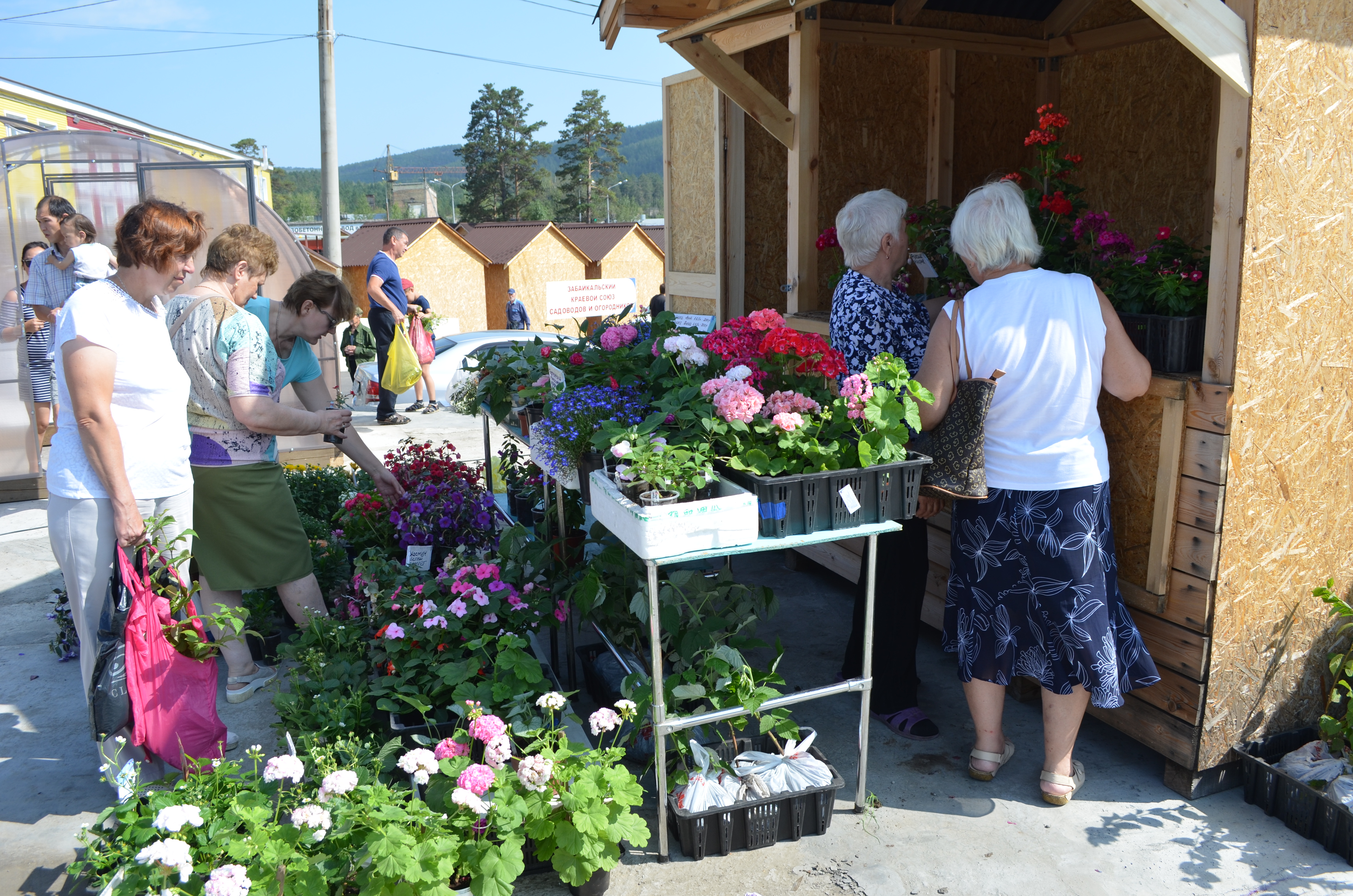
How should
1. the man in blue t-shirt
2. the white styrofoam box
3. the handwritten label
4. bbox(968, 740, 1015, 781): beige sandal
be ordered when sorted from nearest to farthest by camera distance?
the white styrofoam box < bbox(968, 740, 1015, 781): beige sandal < the handwritten label < the man in blue t-shirt

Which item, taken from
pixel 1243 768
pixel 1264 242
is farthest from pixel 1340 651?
pixel 1264 242

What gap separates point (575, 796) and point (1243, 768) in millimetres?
2185

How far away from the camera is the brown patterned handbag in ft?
9.47

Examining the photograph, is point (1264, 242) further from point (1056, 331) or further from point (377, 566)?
point (377, 566)

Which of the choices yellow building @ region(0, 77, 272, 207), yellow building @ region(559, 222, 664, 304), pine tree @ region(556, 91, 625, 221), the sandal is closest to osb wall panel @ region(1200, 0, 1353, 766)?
the sandal

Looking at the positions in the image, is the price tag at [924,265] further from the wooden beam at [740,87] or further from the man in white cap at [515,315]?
the man in white cap at [515,315]

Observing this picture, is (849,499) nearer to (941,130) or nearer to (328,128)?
(941,130)

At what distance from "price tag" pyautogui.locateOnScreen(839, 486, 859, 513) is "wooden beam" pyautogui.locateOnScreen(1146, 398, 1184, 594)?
3.45ft

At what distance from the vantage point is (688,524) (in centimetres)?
255

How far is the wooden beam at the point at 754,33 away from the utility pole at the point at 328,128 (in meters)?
8.19

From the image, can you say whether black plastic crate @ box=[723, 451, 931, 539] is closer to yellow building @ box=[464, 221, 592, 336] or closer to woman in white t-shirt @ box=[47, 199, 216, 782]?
woman in white t-shirt @ box=[47, 199, 216, 782]

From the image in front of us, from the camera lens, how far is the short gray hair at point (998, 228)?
9.46 feet

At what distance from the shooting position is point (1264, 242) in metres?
2.77

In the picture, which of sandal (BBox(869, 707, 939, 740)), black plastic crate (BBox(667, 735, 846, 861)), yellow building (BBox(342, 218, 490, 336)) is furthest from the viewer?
yellow building (BBox(342, 218, 490, 336))
